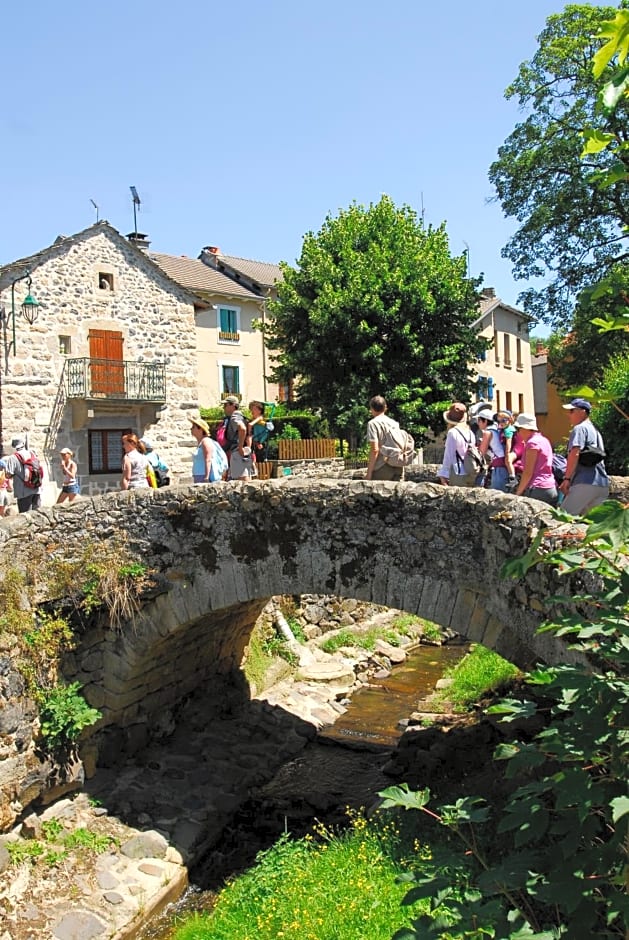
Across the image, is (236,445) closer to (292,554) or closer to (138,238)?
(292,554)

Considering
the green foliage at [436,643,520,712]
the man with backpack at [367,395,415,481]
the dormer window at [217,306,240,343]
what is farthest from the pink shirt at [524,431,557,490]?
the dormer window at [217,306,240,343]

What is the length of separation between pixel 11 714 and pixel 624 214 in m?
18.9

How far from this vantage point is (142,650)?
8438 millimetres

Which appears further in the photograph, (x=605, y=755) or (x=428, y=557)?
(x=428, y=557)

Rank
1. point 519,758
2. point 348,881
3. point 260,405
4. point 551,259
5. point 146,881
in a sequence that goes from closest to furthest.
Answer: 1. point 519,758
2. point 348,881
3. point 146,881
4. point 260,405
5. point 551,259

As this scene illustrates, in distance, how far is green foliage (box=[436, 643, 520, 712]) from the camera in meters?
10.1

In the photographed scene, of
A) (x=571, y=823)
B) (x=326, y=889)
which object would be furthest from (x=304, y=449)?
(x=571, y=823)

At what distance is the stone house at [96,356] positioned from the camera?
66.2 ft

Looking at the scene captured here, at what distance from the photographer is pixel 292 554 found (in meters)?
7.57

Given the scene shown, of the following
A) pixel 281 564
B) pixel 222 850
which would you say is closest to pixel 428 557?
pixel 281 564

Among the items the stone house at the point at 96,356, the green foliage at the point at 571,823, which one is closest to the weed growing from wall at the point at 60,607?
the green foliage at the point at 571,823

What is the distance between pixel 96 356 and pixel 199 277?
11753mm

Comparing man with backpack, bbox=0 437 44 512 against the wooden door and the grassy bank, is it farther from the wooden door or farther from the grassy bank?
the wooden door

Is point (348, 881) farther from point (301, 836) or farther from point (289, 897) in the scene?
point (301, 836)
